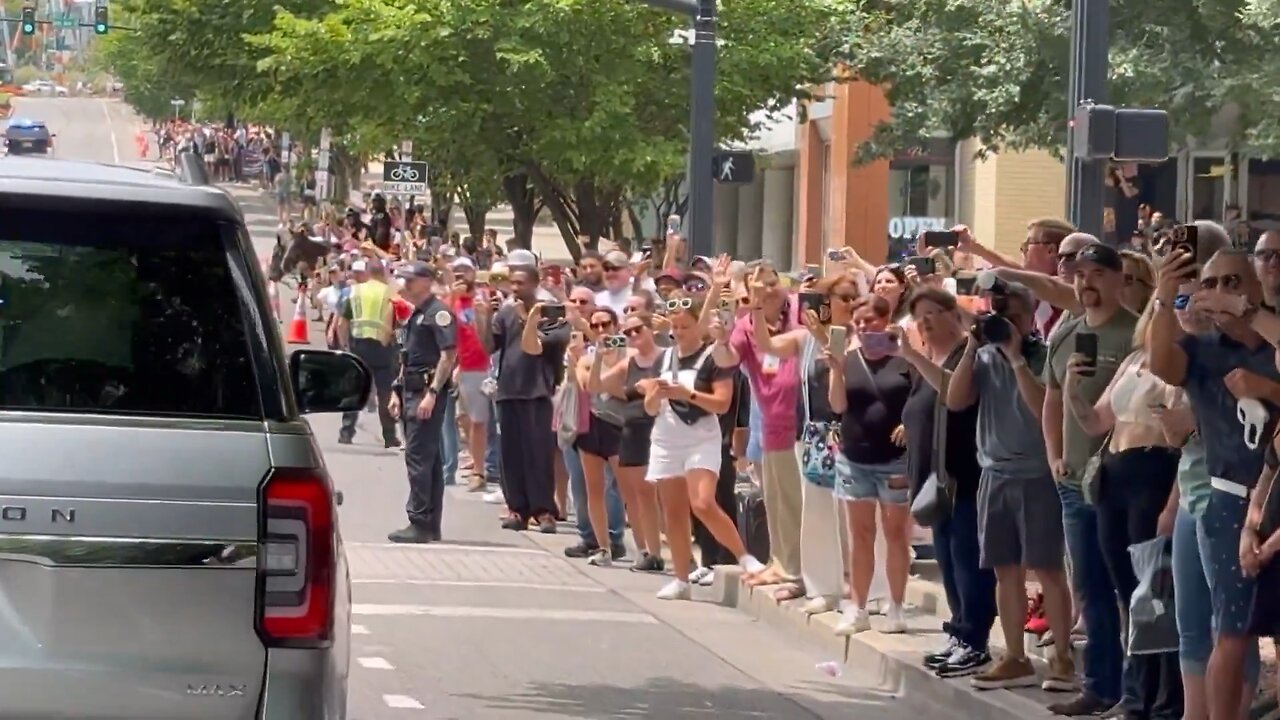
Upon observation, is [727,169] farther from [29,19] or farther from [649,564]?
[29,19]

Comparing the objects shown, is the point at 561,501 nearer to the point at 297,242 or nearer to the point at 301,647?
the point at 301,647

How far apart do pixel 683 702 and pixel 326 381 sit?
4.47 meters

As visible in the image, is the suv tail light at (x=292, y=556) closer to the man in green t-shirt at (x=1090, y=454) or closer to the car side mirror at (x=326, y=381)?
the car side mirror at (x=326, y=381)

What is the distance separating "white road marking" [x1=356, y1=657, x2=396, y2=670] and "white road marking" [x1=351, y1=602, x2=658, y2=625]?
58.3 inches

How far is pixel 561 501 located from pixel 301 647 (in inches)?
507

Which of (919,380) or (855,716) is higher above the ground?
(919,380)

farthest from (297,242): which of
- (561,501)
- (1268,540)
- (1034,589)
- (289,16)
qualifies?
(1268,540)

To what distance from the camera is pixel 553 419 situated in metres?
16.7

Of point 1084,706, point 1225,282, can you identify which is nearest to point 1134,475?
point 1084,706

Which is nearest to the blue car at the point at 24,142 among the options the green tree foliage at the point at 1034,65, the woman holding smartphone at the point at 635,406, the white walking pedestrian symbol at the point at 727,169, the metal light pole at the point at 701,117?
the woman holding smartphone at the point at 635,406

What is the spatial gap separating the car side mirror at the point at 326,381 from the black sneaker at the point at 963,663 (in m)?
4.82

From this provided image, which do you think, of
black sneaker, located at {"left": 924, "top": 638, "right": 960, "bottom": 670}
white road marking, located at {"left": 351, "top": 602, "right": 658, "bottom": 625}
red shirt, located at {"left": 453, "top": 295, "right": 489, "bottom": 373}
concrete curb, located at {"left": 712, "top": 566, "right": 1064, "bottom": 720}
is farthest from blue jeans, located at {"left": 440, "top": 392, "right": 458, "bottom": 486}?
black sneaker, located at {"left": 924, "top": 638, "right": 960, "bottom": 670}

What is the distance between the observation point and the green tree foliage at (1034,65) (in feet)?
79.8

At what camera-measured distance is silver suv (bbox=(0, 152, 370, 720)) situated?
4.69 m
